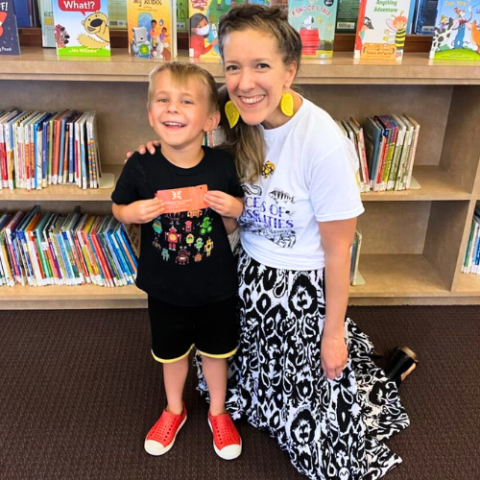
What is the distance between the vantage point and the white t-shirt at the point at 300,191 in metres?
1.37

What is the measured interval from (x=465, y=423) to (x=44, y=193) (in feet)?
5.60

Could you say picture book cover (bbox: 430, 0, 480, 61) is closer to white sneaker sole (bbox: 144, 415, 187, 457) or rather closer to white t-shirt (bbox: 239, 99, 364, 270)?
white t-shirt (bbox: 239, 99, 364, 270)

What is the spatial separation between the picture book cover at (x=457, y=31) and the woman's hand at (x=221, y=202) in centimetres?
111

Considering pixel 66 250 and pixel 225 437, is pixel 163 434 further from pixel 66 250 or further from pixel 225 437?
pixel 66 250

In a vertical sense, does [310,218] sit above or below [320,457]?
above

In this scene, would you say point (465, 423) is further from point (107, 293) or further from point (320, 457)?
point (107, 293)

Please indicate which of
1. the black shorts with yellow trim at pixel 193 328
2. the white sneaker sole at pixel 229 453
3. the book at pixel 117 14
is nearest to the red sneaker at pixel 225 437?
the white sneaker sole at pixel 229 453

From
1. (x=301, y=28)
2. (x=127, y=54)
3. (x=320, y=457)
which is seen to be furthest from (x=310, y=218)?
(x=127, y=54)

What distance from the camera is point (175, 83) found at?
1.37 metres

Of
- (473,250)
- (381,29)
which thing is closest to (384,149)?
(381,29)

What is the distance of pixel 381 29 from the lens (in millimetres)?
2029

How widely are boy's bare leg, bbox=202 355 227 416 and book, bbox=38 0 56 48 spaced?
1.31m

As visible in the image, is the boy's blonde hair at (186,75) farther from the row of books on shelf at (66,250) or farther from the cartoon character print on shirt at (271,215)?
the row of books on shelf at (66,250)

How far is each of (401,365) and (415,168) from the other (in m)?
0.91
